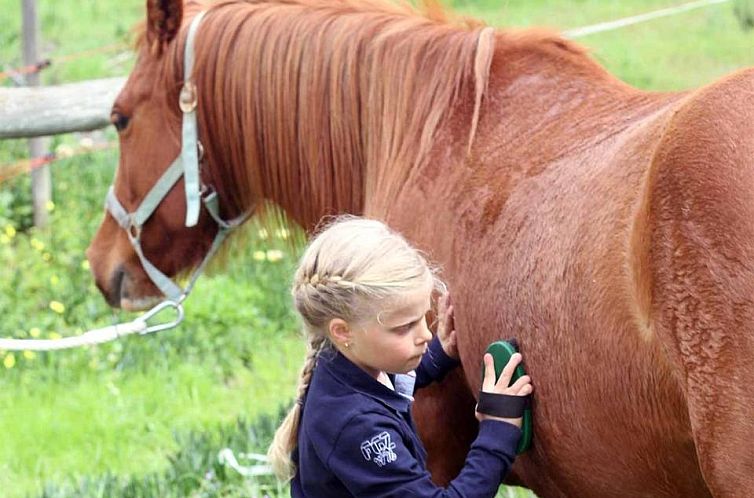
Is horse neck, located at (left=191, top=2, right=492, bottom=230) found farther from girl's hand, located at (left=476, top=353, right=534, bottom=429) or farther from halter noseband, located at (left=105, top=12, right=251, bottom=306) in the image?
girl's hand, located at (left=476, top=353, right=534, bottom=429)

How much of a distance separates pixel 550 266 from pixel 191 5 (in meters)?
1.84

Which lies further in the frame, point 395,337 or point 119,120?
point 119,120

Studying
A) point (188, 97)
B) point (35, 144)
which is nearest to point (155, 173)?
point (188, 97)

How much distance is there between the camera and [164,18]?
3.15 m

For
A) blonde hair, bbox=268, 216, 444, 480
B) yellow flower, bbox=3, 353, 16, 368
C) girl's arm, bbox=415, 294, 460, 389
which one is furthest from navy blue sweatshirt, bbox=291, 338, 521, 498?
yellow flower, bbox=3, 353, 16, 368

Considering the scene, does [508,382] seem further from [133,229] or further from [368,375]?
[133,229]

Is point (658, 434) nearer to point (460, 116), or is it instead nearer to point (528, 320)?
point (528, 320)

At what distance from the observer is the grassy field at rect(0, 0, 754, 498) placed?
3945 mm

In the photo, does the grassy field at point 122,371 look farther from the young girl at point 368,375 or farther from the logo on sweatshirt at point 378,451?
the logo on sweatshirt at point 378,451

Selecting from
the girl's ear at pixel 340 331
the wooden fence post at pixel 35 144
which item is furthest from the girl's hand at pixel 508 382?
the wooden fence post at pixel 35 144

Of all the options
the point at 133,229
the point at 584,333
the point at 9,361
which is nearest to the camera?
the point at 584,333

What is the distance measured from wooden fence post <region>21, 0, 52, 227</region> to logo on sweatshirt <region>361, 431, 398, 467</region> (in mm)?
4980

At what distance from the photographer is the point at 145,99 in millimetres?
3217

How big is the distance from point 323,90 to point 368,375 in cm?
114
